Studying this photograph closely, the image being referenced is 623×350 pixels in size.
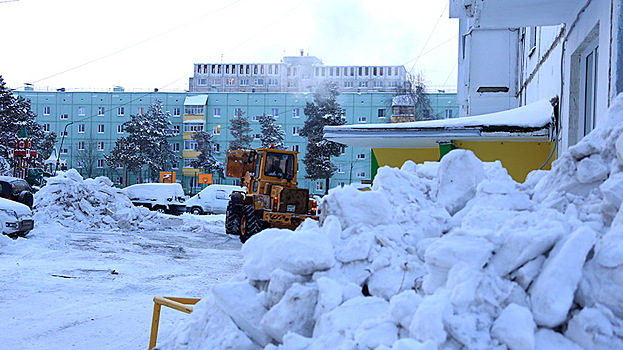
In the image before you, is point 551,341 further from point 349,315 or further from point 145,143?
point 145,143

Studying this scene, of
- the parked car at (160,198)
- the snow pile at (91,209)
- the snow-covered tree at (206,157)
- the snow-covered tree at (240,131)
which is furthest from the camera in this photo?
the snow-covered tree at (206,157)

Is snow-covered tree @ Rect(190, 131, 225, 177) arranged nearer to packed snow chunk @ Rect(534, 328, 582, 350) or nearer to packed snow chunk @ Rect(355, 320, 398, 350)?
packed snow chunk @ Rect(355, 320, 398, 350)

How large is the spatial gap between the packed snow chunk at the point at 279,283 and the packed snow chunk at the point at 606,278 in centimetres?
145

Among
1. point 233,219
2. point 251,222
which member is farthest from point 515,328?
point 233,219

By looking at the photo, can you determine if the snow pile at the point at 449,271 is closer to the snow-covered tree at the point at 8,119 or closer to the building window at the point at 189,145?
the snow-covered tree at the point at 8,119

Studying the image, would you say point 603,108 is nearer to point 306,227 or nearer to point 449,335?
point 306,227

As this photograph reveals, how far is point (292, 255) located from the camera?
3211 mm

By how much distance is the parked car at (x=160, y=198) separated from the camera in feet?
81.0

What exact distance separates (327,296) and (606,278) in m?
1.33

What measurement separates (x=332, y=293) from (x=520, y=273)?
94cm

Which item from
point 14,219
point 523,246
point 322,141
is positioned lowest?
point 14,219

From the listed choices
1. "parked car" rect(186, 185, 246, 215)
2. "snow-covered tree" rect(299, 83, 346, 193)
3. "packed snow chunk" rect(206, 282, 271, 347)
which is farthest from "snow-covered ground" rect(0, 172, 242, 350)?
"snow-covered tree" rect(299, 83, 346, 193)

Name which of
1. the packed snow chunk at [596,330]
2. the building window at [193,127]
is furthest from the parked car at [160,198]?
the building window at [193,127]

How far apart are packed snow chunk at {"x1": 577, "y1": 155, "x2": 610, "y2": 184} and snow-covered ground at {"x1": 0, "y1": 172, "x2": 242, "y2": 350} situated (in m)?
3.99
